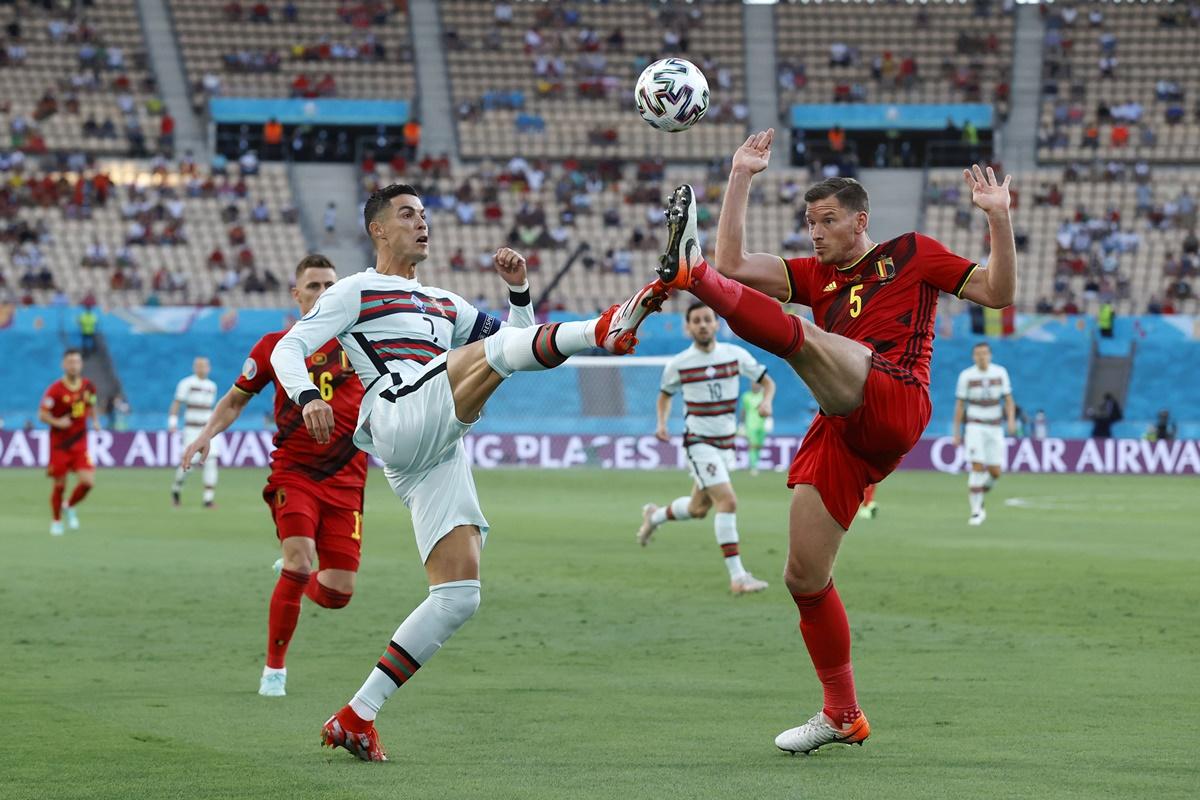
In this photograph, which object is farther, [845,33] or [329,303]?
[845,33]

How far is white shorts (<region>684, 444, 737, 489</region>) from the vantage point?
1520cm

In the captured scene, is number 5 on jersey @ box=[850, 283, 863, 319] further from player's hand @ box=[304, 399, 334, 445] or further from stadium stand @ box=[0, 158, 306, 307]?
stadium stand @ box=[0, 158, 306, 307]

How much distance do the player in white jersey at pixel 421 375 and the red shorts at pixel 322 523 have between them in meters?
1.71

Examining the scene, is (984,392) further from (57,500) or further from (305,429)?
(305,429)

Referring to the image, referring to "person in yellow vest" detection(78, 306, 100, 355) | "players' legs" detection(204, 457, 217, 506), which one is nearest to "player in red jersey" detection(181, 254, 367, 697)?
"players' legs" detection(204, 457, 217, 506)

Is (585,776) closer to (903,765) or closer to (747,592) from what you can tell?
(903,765)

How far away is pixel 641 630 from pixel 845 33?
45183 mm

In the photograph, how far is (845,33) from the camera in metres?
54.2

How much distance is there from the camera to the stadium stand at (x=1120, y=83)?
49688 mm

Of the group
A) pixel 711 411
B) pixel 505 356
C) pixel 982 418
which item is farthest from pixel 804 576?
pixel 982 418

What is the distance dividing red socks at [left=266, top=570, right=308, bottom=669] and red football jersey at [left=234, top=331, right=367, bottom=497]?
59 centimetres

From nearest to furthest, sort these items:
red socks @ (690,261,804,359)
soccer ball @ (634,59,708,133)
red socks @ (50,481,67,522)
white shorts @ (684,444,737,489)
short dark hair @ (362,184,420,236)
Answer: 1. red socks @ (690,261,804,359)
2. short dark hair @ (362,184,420,236)
3. soccer ball @ (634,59,708,133)
4. white shorts @ (684,444,737,489)
5. red socks @ (50,481,67,522)

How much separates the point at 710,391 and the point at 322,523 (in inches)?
273

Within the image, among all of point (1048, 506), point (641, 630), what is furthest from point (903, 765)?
point (1048, 506)
